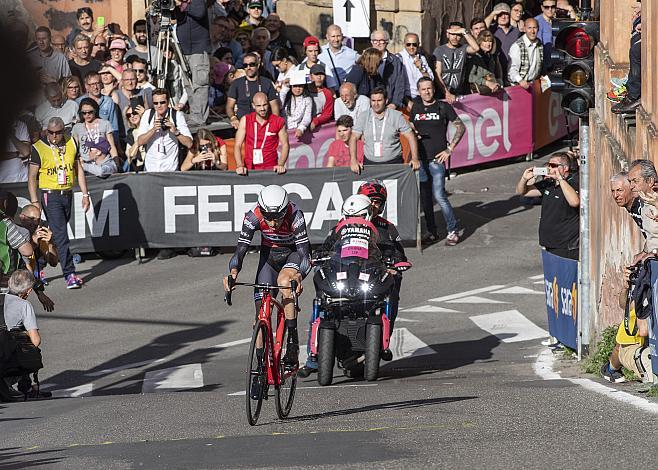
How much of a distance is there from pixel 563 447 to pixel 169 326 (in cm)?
879

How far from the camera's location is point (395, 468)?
5832 millimetres

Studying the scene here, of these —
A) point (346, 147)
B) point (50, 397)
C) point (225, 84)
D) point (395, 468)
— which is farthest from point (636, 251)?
point (225, 84)

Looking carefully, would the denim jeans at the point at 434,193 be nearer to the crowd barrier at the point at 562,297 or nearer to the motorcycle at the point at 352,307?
the crowd barrier at the point at 562,297

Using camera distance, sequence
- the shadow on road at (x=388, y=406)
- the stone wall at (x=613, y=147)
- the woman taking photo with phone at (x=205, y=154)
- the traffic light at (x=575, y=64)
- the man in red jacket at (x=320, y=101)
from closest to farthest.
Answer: the shadow on road at (x=388, y=406) < the stone wall at (x=613, y=147) < the traffic light at (x=575, y=64) < the woman taking photo with phone at (x=205, y=154) < the man in red jacket at (x=320, y=101)

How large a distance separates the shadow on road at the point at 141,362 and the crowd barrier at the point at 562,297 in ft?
12.0

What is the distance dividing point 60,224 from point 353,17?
8958mm

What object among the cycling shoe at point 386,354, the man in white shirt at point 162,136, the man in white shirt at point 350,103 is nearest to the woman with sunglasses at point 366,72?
the man in white shirt at point 350,103

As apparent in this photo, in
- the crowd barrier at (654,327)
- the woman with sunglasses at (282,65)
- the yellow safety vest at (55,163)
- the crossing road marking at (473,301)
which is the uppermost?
the woman with sunglasses at (282,65)

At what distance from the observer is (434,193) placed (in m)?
17.9

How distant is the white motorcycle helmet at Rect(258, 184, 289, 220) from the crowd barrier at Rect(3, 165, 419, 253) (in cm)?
774

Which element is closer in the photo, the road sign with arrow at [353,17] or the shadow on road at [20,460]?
the shadow on road at [20,460]

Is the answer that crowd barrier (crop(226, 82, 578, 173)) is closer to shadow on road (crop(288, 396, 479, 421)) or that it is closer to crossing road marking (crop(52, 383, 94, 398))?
crossing road marking (crop(52, 383, 94, 398))

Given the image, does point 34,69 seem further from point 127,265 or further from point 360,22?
point 360,22

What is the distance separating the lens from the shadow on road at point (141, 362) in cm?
1202
